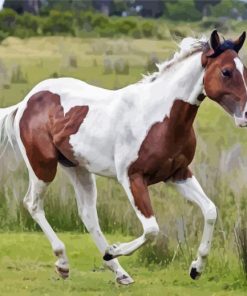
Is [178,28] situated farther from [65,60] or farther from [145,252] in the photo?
[145,252]

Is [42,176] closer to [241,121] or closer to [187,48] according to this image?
[187,48]

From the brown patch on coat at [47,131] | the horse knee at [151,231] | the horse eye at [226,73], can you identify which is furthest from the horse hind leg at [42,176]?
the horse eye at [226,73]

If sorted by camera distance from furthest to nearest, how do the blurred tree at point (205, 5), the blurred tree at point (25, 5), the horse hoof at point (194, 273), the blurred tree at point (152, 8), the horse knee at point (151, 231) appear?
the blurred tree at point (25, 5) < the blurred tree at point (152, 8) < the blurred tree at point (205, 5) < the horse hoof at point (194, 273) < the horse knee at point (151, 231)

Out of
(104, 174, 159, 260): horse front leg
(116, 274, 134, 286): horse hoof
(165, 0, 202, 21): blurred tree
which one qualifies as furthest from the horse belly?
(165, 0, 202, 21): blurred tree

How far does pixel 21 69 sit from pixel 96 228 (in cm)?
1008

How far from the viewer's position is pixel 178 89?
8.32m

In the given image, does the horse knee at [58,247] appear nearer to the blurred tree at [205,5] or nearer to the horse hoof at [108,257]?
the horse hoof at [108,257]

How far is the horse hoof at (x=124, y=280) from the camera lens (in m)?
9.09

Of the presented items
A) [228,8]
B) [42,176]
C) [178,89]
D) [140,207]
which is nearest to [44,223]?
[42,176]

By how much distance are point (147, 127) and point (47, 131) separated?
1.16 meters

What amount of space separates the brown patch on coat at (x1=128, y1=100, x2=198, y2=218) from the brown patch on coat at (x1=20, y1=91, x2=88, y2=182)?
78 cm

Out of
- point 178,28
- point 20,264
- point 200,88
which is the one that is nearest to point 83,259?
point 20,264

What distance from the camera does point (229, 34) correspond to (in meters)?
19.0

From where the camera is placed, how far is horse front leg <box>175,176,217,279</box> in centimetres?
834
